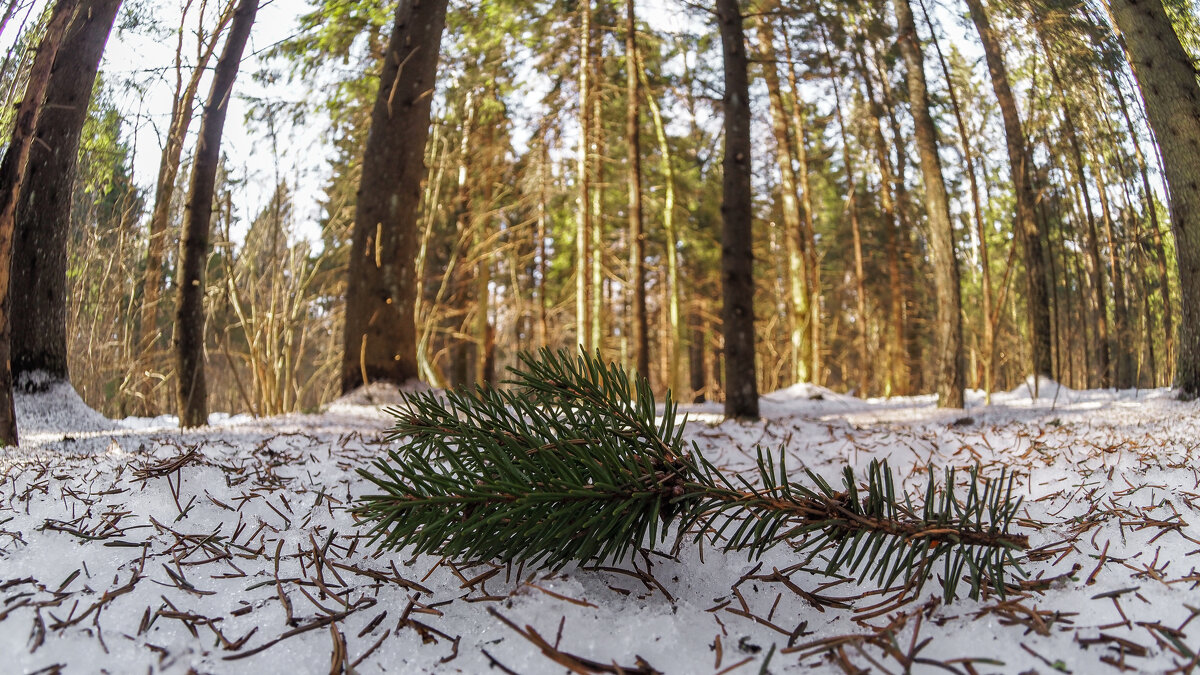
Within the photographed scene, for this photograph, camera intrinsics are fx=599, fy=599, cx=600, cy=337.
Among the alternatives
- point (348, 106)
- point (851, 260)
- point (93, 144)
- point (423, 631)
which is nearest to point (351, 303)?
point (93, 144)

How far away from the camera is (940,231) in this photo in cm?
720

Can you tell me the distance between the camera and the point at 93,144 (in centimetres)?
276

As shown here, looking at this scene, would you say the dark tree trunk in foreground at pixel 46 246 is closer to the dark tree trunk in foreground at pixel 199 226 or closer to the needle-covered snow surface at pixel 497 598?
the dark tree trunk in foreground at pixel 199 226

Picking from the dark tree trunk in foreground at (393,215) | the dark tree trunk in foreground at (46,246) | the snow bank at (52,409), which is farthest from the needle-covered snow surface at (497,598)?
the dark tree trunk in foreground at (393,215)

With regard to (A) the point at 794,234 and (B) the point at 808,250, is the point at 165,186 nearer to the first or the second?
(A) the point at 794,234

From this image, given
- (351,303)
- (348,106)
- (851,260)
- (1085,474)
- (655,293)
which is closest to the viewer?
(1085,474)

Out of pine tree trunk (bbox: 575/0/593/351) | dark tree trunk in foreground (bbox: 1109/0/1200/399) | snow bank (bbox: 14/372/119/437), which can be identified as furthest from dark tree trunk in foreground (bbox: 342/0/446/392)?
pine tree trunk (bbox: 575/0/593/351)

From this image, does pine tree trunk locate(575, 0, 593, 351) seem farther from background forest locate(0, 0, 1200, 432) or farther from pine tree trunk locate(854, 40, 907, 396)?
pine tree trunk locate(854, 40, 907, 396)

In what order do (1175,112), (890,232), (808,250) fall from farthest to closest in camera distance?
1. (890,232)
2. (808,250)
3. (1175,112)

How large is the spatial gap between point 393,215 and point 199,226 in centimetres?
127

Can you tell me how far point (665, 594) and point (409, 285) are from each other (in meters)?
4.15

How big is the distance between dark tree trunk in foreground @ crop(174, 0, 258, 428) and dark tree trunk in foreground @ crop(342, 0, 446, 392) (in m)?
0.96

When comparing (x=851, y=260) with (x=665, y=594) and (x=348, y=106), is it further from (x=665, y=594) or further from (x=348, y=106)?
(x=665, y=594)

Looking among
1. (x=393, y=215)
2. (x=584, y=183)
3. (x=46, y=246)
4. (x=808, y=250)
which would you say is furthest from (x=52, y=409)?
(x=808, y=250)
